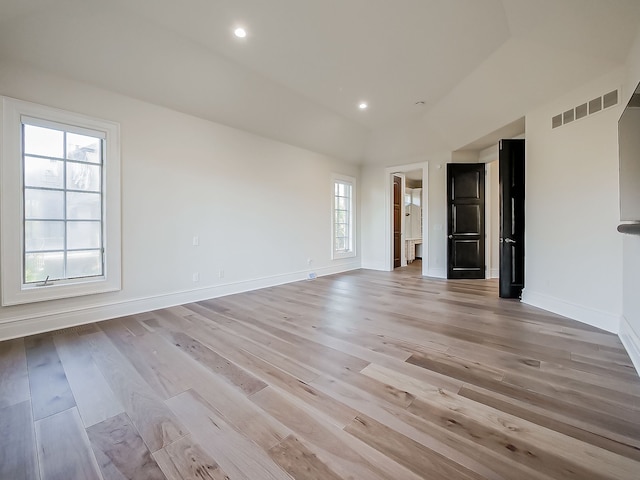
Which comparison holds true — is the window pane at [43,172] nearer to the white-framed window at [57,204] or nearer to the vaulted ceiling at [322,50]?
the white-framed window at [57,204]

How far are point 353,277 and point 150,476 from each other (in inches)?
198

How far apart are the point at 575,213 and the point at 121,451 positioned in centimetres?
456

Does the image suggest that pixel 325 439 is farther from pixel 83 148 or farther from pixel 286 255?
pixel 286 255

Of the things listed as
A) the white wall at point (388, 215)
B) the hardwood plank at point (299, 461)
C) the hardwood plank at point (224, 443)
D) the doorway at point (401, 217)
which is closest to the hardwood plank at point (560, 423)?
the hardwood plank at point (299, 461)

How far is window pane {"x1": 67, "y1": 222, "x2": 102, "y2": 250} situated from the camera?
3119 mm

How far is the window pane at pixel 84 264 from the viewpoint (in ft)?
10.3

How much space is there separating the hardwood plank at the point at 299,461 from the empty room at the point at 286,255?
10 millimetres

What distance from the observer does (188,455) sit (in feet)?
4.26

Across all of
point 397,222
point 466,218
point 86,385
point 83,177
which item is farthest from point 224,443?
point 397,222

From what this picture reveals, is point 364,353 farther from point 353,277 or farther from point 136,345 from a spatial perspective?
point 353,277

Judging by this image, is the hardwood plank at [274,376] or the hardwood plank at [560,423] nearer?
the hardwood plank at [560,423]

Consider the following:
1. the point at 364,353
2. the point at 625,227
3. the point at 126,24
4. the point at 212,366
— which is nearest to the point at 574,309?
the point at 625,227

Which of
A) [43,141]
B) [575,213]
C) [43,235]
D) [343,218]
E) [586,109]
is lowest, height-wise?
[43,235]

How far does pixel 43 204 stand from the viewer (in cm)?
294
